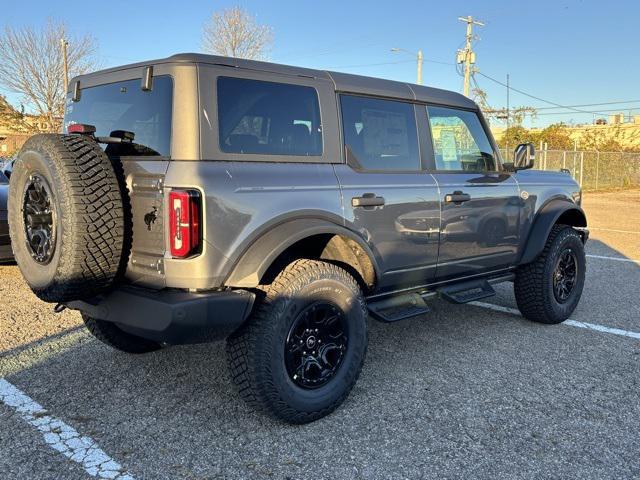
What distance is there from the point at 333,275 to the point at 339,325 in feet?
1.01

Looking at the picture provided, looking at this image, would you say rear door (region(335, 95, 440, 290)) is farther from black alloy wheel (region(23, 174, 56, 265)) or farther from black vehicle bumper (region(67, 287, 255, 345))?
black alloy wheel (region(23, 174, 56, 265))

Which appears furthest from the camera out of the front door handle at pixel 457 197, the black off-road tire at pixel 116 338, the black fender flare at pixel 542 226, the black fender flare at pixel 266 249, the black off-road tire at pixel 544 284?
the black off-road tire at pixel 544 284

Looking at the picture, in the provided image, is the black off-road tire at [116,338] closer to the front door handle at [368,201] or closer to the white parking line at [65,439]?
the white parking line at [65,439]

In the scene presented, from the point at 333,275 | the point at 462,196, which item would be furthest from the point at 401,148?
the point at 333,275

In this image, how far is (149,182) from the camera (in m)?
2.82

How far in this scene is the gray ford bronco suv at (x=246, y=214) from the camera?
109 inches

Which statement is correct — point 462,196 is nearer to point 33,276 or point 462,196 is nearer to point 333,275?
point 333,275

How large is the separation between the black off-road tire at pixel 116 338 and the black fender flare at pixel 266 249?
1298 mm

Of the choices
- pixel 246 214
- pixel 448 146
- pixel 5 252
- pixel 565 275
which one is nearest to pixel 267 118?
pixel 246 214

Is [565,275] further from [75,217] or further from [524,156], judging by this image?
[75,217]

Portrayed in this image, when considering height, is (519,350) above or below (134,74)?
below

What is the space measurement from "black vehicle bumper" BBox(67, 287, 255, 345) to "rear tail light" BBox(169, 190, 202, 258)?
228mm

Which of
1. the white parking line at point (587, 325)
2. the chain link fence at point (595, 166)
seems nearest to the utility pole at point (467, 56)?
the chain link fence at point (595, 166)

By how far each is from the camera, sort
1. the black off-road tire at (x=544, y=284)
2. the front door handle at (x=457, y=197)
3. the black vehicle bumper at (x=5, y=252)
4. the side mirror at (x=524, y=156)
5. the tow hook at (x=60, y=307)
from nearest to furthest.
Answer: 1. the tow hook at (x=60, y=307)
2. the front door handle at (x=457, y=197)
3. the side mirror at (x=524, y=156)
4. the black off-road tire at (x=544, y=284)
5. the black vehicle bumper at (x=5, y=252)
